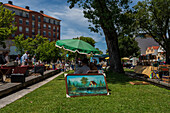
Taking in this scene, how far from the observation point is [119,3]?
49.0ft

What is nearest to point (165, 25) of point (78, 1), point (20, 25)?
point (78, 1)

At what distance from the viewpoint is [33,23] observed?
62594mm

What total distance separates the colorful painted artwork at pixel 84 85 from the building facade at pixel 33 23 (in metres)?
54.8

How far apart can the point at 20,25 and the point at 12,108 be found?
195ft

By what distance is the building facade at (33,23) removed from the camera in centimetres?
5744

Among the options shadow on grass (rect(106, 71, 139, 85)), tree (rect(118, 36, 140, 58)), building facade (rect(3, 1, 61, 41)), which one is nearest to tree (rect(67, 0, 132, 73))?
shadow on grass (rect(106, 71, 139, 85))

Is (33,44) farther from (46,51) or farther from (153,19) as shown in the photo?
(153,19)

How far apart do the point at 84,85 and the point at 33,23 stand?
62637 millimetres

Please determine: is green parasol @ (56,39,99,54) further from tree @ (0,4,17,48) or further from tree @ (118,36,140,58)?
tree @ (118,36,140,58)

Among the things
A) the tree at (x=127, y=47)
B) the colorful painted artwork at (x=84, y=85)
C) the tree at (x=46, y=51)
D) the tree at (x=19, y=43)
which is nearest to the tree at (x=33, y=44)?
the tree at (x=19, y=43)

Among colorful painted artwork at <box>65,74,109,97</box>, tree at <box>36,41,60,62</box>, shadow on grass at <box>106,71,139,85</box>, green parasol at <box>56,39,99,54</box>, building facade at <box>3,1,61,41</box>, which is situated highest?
building facade at <box>3,1,61,41</box>

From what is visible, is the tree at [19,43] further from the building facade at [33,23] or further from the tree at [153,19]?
the tree at [153,19]

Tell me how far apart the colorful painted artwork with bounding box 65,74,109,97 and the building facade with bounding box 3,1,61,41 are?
2157 inches

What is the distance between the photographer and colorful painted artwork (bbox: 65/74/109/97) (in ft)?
17.9
